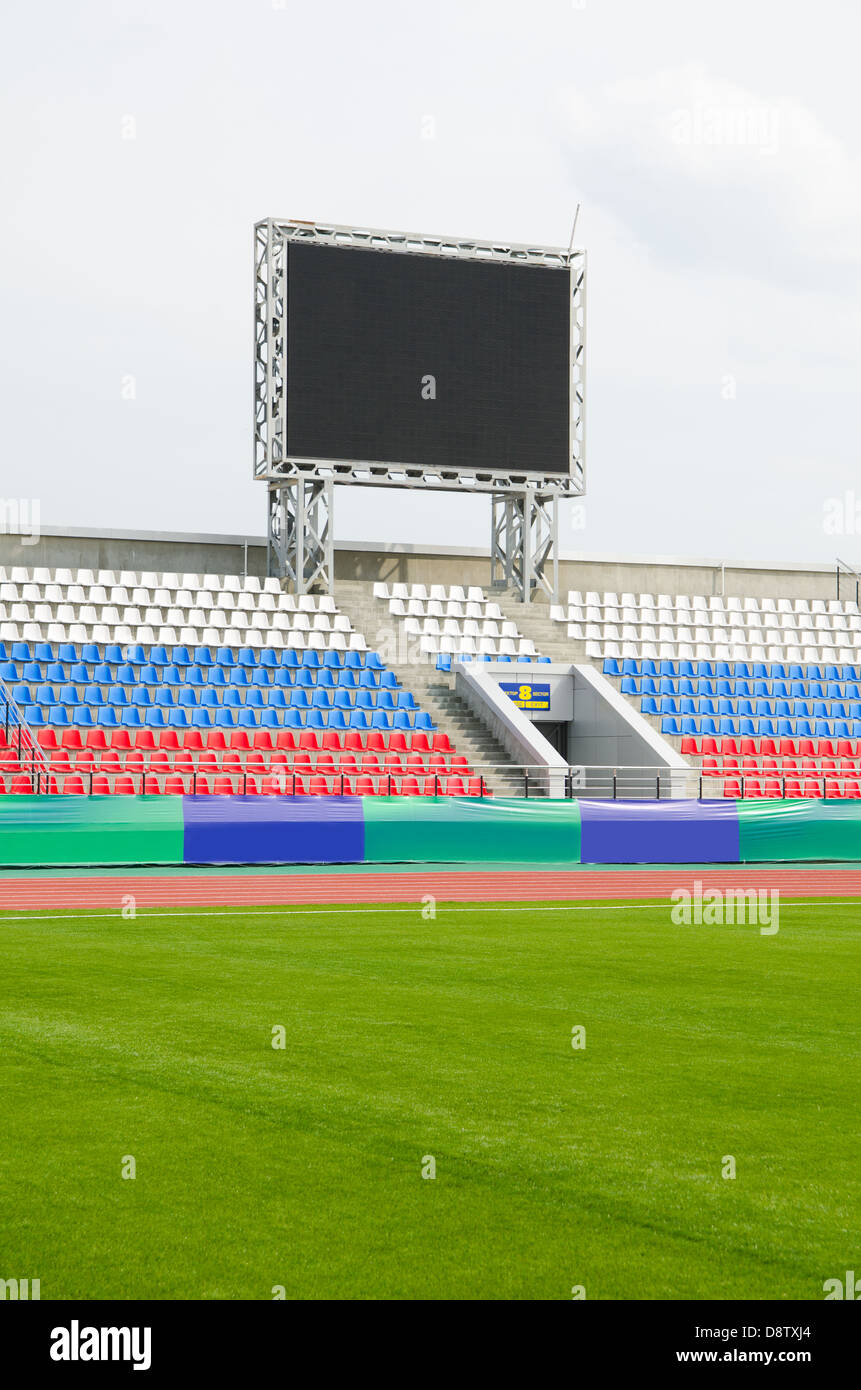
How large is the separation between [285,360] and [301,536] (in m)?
4.20

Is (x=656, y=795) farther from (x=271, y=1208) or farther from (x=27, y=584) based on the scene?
(x=271, y=1208)

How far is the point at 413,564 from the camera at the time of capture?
42.1m

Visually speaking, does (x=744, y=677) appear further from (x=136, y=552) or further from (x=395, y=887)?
(x=395, y=887)

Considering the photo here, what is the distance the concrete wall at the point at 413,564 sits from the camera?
38781 mm

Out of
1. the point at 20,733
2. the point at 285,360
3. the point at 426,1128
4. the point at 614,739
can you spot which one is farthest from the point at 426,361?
the point at 426,1128

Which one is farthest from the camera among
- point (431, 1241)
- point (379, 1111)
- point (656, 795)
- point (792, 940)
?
point (656, 795)

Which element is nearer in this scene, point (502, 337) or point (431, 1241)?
point (431, 1241)

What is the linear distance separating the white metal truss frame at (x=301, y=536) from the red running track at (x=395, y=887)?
15.8 metres

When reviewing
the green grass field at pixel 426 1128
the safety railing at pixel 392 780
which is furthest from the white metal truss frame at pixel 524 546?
the green grass field at pixel 426 1128

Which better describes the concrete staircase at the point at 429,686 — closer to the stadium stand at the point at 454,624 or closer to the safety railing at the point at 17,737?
the stadium stand at the point at 454,624

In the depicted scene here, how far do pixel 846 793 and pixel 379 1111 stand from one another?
91.5ft

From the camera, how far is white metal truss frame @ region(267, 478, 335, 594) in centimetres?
3694

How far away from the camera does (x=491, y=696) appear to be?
3400 cm
